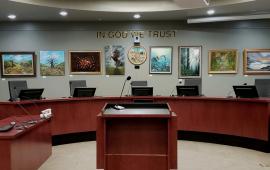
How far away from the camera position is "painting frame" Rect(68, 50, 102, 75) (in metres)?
8.10

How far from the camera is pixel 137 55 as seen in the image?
8172 mm

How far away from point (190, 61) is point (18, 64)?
5.01 meters

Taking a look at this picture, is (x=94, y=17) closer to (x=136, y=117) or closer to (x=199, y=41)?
(x=199, y=41)

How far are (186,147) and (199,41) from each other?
3529 mm

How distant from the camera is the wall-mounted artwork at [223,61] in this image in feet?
25.8

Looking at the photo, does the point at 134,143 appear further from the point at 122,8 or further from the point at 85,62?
the point at 85,62

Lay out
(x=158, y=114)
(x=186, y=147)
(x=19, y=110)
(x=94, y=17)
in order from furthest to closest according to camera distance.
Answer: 1. (x=94, y=17)
2. (x=186, y=147)
3. (x=19, y=110)
4. (x=158, y=114)

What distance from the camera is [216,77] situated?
316 inches

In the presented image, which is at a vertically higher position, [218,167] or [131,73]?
[131,73]

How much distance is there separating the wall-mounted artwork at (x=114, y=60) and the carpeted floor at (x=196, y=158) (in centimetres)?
278

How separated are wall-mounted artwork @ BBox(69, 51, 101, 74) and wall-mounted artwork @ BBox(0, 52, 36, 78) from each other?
1122mm

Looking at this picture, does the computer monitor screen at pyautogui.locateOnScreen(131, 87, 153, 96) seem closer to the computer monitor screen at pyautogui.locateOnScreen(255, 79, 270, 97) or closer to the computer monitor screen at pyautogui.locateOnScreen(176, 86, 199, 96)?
the computer monitor screen at pyautogui.locateOnScreen(176, 86, 199, 96)

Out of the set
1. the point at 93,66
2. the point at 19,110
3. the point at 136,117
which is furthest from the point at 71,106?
the point at 136,117

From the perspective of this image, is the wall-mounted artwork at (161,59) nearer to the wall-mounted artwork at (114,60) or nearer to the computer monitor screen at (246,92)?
the wall-mounted artwork at (114,60)
